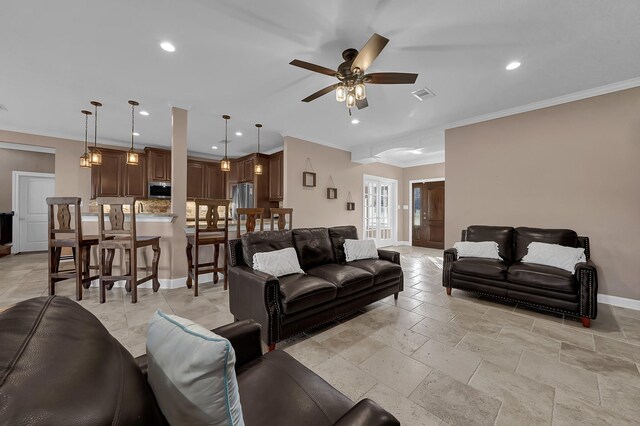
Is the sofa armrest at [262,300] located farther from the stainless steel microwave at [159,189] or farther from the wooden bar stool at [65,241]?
the stainless steel microwave at [159,189]

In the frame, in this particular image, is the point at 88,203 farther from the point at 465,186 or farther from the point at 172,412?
the point at 465,186

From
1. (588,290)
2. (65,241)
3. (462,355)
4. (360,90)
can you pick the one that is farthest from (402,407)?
(65,241)

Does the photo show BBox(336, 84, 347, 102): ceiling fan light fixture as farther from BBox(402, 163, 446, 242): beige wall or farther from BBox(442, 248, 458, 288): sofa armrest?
BBox(402, 163, 446, 242): beige wall

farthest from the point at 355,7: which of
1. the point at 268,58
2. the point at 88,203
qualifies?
the point at 88,203

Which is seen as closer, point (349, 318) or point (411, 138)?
point (349, 318)

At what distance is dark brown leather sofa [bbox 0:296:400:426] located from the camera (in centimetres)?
43

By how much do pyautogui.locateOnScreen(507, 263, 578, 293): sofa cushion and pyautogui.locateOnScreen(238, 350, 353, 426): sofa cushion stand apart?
9.42ft

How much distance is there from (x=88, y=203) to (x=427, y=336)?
694cm

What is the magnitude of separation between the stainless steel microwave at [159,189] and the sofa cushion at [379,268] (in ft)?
16.4

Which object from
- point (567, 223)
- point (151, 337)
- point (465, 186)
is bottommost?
point (151, 337)

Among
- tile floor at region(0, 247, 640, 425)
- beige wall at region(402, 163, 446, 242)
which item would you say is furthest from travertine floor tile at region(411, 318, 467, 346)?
beige wall at region(402, 163, 446, 242)

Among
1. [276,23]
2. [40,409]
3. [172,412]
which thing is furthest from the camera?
[276,23]

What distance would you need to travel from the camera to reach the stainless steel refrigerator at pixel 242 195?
6.15 meters

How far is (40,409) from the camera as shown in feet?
1.34
